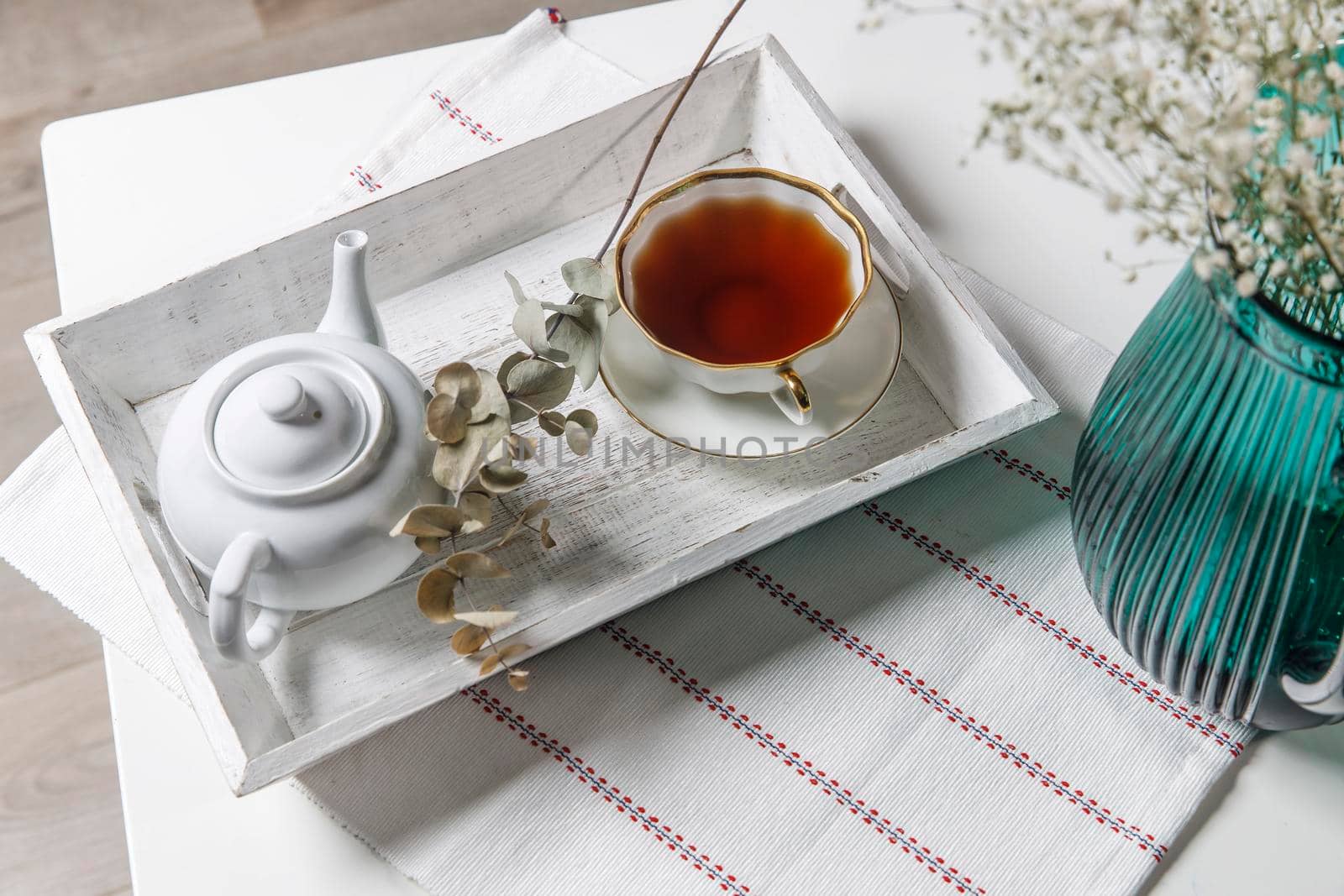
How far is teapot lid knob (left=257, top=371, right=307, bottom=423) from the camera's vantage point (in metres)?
0.50

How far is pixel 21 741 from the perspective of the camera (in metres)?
1.13

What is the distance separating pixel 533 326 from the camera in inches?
24.3

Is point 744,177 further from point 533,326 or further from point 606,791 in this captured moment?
point 606,791

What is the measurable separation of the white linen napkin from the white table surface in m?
0.05

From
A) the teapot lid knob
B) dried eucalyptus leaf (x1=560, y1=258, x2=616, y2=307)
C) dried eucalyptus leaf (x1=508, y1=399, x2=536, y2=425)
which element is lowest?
dried eucalyptus leaf (x1=508, y1=399, x2=536, y2=425)

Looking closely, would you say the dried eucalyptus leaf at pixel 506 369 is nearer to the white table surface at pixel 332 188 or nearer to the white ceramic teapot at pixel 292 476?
the white ceramic teapot at pixel 292 476

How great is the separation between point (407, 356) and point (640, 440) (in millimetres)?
157

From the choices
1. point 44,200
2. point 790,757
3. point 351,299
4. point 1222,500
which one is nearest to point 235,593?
point 351,299

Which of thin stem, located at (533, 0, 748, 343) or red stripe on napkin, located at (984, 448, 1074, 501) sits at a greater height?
thin stem, located at (533, 0, 748, 343)

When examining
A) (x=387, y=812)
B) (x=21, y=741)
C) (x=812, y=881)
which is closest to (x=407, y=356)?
(x=387, y=812)

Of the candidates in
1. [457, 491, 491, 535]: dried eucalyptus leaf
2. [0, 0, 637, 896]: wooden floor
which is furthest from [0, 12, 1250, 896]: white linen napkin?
[0, 0, 637, 896]: wooden floor

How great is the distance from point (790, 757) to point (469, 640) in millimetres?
187

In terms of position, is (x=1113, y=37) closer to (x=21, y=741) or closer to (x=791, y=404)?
(x=791, y=404)

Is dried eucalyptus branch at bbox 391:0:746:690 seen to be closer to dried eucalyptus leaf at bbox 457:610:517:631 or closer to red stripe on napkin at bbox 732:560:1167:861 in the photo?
dried eucalyptus leaf at bbox 457:610:517:631
